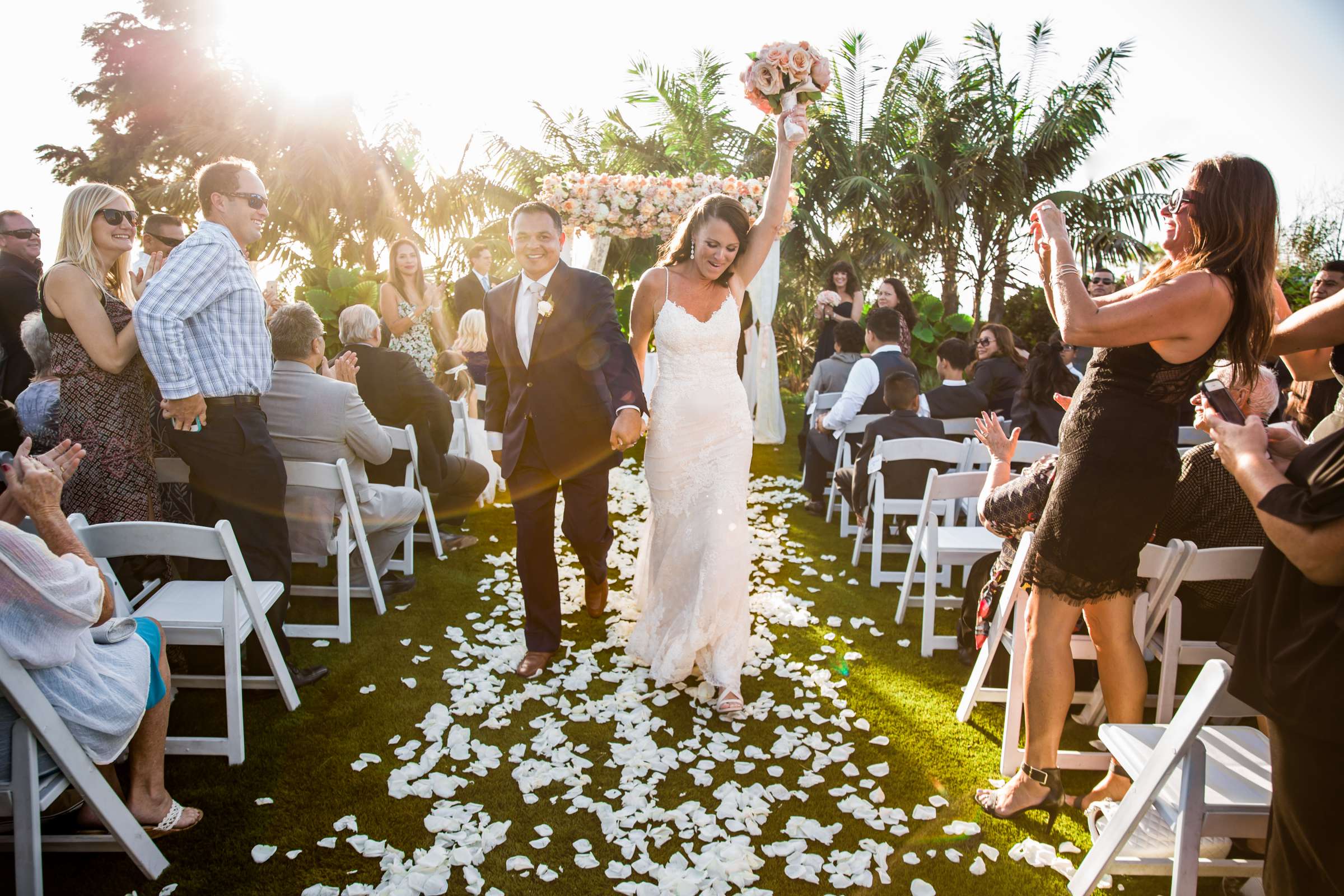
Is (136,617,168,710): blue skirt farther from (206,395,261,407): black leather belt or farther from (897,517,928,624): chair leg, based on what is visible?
(897,517,928,624): chair leg

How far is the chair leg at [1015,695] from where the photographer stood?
292 centimetres

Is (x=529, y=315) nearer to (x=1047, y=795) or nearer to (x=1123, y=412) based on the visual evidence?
(x=1123, y=412)

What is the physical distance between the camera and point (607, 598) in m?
4.73

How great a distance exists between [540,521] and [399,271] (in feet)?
15.0

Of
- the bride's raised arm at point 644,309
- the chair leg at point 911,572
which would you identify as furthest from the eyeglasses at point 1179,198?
the chair leg at point 911,572

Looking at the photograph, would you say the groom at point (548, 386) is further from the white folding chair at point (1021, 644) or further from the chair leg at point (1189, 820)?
the chair leg at point (1189, 820)

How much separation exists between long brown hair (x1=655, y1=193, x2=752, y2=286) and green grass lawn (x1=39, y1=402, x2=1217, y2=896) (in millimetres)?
2006

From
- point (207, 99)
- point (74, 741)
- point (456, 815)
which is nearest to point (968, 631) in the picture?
point (456, 815)

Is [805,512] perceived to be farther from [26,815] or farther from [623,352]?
[26,815]

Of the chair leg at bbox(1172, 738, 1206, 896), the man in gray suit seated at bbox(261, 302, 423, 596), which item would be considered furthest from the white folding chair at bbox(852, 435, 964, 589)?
the man in gray suit seated at bbox(261, 302, 423, 596)

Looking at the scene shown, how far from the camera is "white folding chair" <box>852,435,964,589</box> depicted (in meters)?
4.82

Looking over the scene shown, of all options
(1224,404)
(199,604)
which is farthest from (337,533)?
(1224,404)

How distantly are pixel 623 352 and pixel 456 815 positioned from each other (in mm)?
2063

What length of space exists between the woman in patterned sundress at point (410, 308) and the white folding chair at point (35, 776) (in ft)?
16.5
